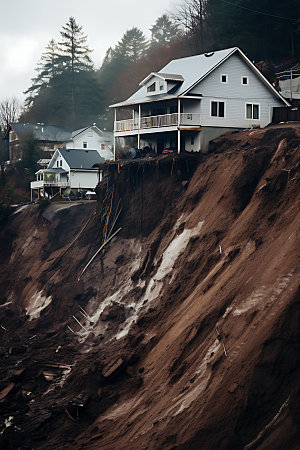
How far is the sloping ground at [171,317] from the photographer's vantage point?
21375mm

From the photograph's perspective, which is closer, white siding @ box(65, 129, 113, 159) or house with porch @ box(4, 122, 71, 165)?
white siding @ box(65, 129, 113, 159)

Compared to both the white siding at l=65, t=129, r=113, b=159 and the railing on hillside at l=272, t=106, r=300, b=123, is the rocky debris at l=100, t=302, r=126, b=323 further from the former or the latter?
the white siding at l=65, t=129, r=113, b=159

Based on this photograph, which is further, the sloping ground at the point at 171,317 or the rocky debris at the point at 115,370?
the rocky debris at the point at 115,370

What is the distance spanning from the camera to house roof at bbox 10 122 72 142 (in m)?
80.4

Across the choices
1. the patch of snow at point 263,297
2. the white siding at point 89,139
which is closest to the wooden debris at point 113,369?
the patch of snow at point 263,297

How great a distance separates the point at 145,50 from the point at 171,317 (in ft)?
298

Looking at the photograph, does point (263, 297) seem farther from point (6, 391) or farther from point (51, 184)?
point (51, 184)

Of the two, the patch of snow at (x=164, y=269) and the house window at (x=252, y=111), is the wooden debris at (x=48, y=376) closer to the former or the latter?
the patch of snow at (x=164, y=269)

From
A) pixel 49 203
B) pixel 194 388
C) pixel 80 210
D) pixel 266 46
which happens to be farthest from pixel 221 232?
pixel 266 46

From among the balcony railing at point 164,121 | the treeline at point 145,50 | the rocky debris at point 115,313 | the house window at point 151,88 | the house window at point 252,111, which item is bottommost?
the rocky debris at point 115,313

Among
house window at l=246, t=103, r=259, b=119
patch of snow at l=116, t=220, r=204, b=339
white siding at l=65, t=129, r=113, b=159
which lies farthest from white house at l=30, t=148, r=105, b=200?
patch of snow at l=116, t=220, r=204, b=339

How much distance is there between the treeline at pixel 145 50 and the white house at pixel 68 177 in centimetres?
1859

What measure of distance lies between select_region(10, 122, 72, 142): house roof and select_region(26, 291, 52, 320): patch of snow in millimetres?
38163

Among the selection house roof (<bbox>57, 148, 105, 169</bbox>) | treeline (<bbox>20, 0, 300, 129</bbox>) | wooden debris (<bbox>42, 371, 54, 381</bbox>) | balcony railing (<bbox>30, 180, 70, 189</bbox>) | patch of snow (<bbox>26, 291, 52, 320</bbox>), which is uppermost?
treeline (<bbox>20, 0, 300, 129</bbox>)
